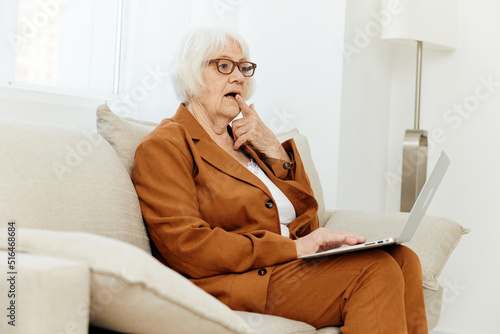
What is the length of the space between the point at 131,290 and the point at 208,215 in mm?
734

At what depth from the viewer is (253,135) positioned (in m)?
1.91

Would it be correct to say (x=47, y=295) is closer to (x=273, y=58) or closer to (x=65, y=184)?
(x=65, y=184)

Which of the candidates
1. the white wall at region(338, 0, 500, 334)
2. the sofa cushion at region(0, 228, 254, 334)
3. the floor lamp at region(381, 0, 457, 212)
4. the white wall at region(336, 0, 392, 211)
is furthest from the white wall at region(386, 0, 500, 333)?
the sofa cushion at region(0, 228, 254, 334)

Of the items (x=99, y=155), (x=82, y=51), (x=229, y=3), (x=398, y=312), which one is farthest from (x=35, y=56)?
(x=398, y=312)

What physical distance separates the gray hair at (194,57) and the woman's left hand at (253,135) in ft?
0.50

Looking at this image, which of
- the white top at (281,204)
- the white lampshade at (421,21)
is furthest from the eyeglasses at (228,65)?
the white lampshade at (421,21)

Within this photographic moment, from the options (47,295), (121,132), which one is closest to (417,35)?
(121,132)

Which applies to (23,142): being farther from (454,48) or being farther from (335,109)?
(454,48)

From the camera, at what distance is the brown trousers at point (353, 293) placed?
1.35m

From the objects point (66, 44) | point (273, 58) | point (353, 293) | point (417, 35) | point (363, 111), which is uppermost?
point (417, 35)

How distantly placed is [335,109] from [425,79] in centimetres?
64

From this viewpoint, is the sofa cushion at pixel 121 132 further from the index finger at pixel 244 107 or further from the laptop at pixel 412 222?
the laptop at pixel 412 222

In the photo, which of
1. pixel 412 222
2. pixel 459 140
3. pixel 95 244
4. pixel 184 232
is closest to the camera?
pixel 95 244

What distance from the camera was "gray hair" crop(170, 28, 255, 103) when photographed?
188 cm
